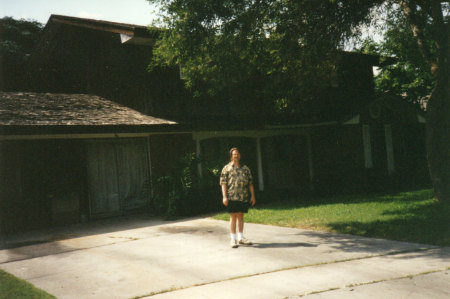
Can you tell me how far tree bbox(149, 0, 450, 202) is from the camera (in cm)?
1001

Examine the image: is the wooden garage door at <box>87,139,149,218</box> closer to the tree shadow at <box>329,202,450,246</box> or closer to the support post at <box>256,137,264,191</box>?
the support post at <box>256,137,264,191</box>

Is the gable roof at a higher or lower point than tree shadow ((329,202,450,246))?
higher

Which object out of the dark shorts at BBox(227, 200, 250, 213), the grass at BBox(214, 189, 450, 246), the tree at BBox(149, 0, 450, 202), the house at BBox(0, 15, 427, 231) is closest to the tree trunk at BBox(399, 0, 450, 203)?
the tree at BBox(149, 0, 450, 202)

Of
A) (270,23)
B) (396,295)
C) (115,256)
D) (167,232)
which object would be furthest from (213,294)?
(270,23)

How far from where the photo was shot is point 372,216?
375 inches

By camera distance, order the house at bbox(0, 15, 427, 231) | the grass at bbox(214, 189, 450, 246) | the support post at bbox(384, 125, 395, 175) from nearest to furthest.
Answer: the grass at bbox(214, 189, 450, 246), the house at bbox(0, 15, 427, 231), the support post at bbox(384, 125, 395, 175)

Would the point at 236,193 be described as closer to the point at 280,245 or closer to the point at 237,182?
the point at 237,182

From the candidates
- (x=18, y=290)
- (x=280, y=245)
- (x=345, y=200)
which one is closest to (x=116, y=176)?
(x=280, y=245)

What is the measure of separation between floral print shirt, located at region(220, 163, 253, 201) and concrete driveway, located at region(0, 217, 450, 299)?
926 millimetres

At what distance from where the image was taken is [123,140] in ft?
41.7

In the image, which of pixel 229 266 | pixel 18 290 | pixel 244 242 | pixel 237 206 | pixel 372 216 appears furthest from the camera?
pixel 372 216

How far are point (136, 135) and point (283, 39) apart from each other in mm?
5493

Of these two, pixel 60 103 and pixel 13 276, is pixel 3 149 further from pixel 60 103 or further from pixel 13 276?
pixel 13 276

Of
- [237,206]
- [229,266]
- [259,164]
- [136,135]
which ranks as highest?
[136,135]
